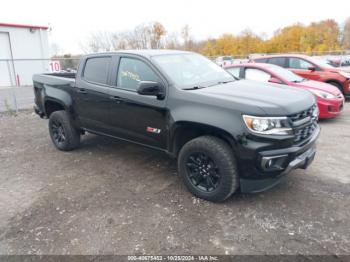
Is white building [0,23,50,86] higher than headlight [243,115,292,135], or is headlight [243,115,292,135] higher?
white building [0,23,50,86]

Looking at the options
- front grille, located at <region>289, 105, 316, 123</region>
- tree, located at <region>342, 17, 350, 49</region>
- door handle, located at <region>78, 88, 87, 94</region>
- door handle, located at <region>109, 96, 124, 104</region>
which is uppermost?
tree, located at <region>342, 17, 350, 49</region>

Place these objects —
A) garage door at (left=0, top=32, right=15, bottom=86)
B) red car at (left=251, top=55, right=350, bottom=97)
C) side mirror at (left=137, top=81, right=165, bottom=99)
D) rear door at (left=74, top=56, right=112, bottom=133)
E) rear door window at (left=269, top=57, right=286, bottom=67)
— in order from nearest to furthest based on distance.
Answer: side mirror at (left=137, top=81, right=165, bottom=99) → rear door at (left=74, top=56, right=112, bottom=133) → red car at (left=251, top=55, right=350, bottom=97) → rear door window at (left=269, top=57, right=286, bottom=67) → garage door at (left=0, top=32, right=15, bottom=86)

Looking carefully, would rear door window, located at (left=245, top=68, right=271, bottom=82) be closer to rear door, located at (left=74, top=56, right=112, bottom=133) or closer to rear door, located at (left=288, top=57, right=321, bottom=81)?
rear door, located at (left=288, top=57, right=321, bottom=81)

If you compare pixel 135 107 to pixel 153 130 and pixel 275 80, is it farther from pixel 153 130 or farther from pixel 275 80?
pixel 275 80

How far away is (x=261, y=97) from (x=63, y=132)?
3.73 metres

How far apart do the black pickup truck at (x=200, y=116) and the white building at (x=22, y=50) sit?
49.6ft

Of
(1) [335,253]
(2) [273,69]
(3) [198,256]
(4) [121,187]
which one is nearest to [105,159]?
(4) [121,187]

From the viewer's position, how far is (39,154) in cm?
567

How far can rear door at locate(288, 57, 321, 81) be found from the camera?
363 inches

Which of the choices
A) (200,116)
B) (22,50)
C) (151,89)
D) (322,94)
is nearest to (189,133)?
(200,116)

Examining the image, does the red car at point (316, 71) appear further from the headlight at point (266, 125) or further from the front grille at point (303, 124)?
the headlight at point (266, 125)

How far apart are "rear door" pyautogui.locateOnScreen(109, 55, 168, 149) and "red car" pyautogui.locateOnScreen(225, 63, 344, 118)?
4.28 meters

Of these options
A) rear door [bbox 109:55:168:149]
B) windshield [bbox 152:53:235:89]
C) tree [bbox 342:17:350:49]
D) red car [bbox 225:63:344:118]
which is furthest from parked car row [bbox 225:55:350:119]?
tree [bbox 342:17:350:49]

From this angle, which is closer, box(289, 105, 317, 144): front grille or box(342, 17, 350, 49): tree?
box(289, 105, 317, 144): front grille
